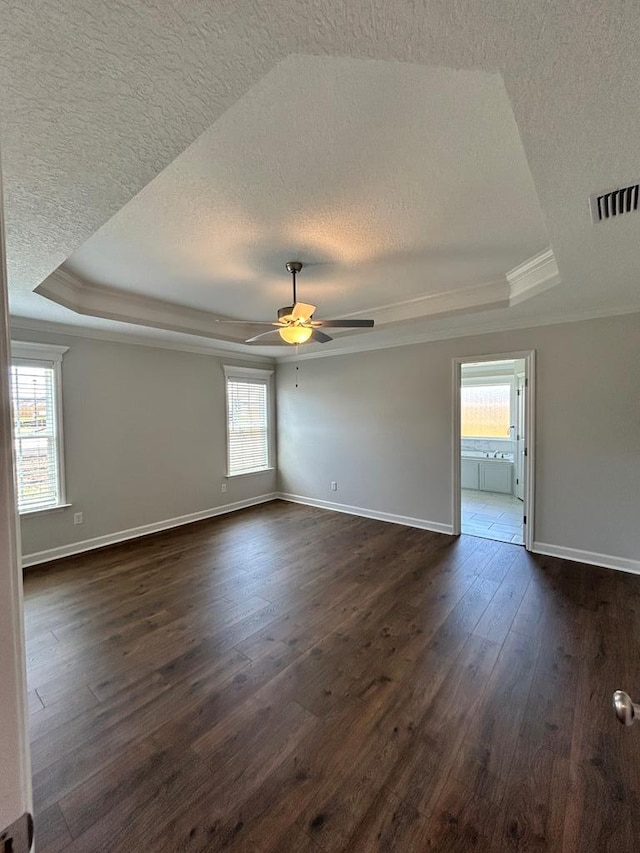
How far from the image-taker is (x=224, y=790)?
1.49m

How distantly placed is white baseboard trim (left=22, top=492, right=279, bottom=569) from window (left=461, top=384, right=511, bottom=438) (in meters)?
4.87

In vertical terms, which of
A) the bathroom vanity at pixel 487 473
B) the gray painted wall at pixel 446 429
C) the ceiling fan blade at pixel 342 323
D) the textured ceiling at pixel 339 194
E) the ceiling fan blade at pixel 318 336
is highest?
the textured ceiling at pixel 339 194

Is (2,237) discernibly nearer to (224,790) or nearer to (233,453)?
(224,790)

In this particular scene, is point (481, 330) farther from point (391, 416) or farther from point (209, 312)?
point (209, 312)

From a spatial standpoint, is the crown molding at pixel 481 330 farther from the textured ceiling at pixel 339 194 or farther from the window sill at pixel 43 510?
the window sill at pixel 43 510

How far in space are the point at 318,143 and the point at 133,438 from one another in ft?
13.0

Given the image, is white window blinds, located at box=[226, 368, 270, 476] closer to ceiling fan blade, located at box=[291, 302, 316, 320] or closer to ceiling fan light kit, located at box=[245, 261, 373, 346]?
ceiling fan light kit, located at box=[245, 261, 373, 346]

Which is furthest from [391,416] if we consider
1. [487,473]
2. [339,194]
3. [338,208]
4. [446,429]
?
[339,194]

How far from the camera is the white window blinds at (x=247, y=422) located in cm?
573

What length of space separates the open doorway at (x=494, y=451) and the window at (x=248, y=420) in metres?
3.20

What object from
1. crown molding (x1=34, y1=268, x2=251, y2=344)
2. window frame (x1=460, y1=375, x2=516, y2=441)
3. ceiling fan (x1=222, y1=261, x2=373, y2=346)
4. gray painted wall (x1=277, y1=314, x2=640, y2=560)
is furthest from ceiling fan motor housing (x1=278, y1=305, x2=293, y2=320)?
window frame (x1=460, y1=375, x2=516, y2=441)

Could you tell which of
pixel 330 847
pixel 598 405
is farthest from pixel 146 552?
pixel 598 405

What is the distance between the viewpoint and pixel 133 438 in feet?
14.8

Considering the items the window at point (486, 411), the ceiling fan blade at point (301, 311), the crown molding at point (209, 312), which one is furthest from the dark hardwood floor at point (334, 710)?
the window at point (486, 411)
